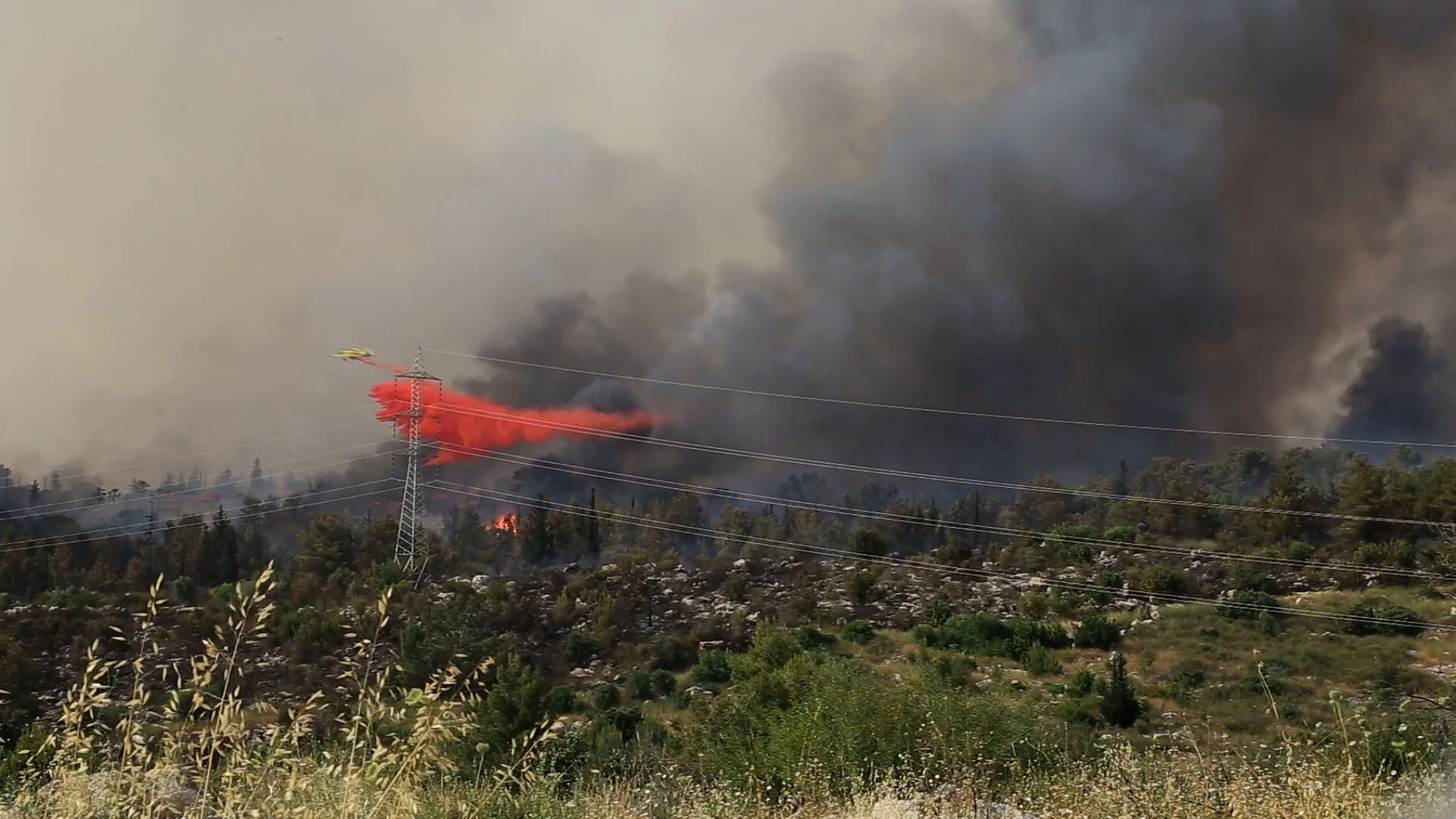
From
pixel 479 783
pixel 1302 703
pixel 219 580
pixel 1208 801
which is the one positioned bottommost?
pixel 219 580

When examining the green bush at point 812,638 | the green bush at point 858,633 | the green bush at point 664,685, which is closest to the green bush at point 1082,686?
the green bush at point 812,638

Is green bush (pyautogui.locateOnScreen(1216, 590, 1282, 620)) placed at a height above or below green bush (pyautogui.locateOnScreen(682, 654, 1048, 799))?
below

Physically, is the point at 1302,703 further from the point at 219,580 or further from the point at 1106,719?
the point at 219,580

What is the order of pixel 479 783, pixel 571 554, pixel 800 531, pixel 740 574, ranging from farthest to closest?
pixel 800 531
pixel 571 554
pixel 740 574
pixel 479 783

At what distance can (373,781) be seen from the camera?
18.7 ft

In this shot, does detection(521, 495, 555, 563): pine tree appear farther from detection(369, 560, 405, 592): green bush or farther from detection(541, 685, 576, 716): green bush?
detection(541, 685, 576, 716): green bush

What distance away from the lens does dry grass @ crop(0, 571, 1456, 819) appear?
231 inches

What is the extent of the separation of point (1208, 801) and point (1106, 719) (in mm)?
42450

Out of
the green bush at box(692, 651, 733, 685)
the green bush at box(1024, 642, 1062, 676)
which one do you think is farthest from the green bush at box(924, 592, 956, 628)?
the green bush at box(692, 651, 733, 685)

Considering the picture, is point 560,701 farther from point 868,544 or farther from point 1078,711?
point 868,544

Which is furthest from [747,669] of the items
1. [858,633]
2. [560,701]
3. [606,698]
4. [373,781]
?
[858,633]

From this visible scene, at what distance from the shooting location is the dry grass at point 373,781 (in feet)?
19.3

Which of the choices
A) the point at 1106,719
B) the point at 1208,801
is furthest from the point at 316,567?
the point at 1208,801

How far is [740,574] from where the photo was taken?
112500 mm
